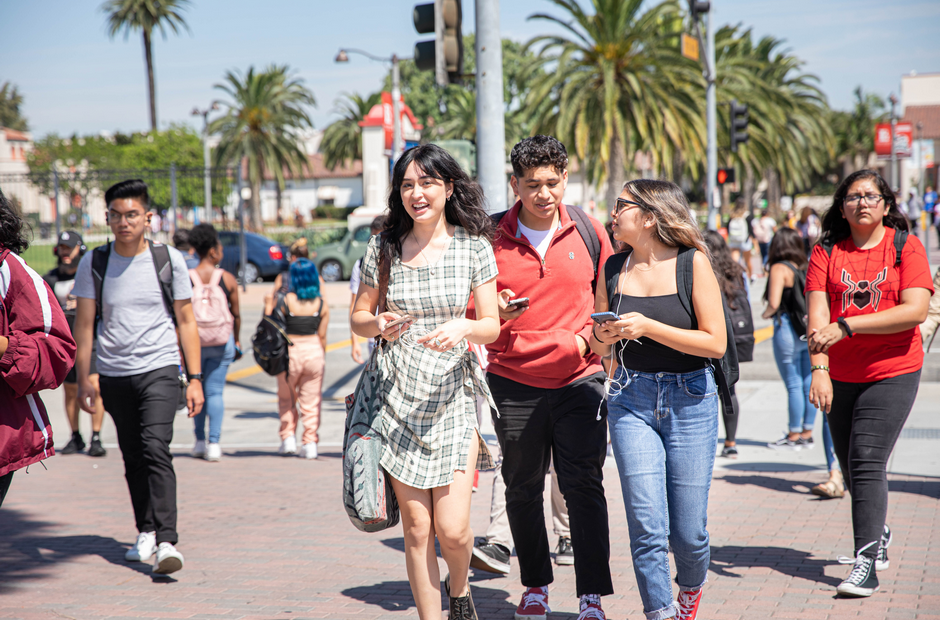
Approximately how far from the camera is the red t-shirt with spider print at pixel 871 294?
13.3 feet

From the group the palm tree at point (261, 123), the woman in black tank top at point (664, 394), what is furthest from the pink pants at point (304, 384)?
the palm tree at point (261, 123)

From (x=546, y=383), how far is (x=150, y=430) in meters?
2.25

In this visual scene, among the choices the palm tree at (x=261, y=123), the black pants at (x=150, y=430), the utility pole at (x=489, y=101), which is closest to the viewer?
the black pants at (x=150, y=430)

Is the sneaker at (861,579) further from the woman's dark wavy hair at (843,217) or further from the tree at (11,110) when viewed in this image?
the tree at (11,110)

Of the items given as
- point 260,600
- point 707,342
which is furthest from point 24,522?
point 707,342

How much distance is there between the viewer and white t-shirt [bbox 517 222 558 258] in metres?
3.84

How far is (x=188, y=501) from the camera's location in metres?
6.16

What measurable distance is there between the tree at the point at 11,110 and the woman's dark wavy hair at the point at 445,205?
113828 mm

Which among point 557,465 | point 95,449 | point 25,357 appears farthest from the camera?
point 95,449

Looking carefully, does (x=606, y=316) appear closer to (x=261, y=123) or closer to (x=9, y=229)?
(x=9, y=229)

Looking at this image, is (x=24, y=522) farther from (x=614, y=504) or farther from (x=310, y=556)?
(x=614, y=504)

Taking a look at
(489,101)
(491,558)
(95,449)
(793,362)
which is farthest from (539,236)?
(95,449)

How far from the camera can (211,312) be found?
7.41 m

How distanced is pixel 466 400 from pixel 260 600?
165cm
